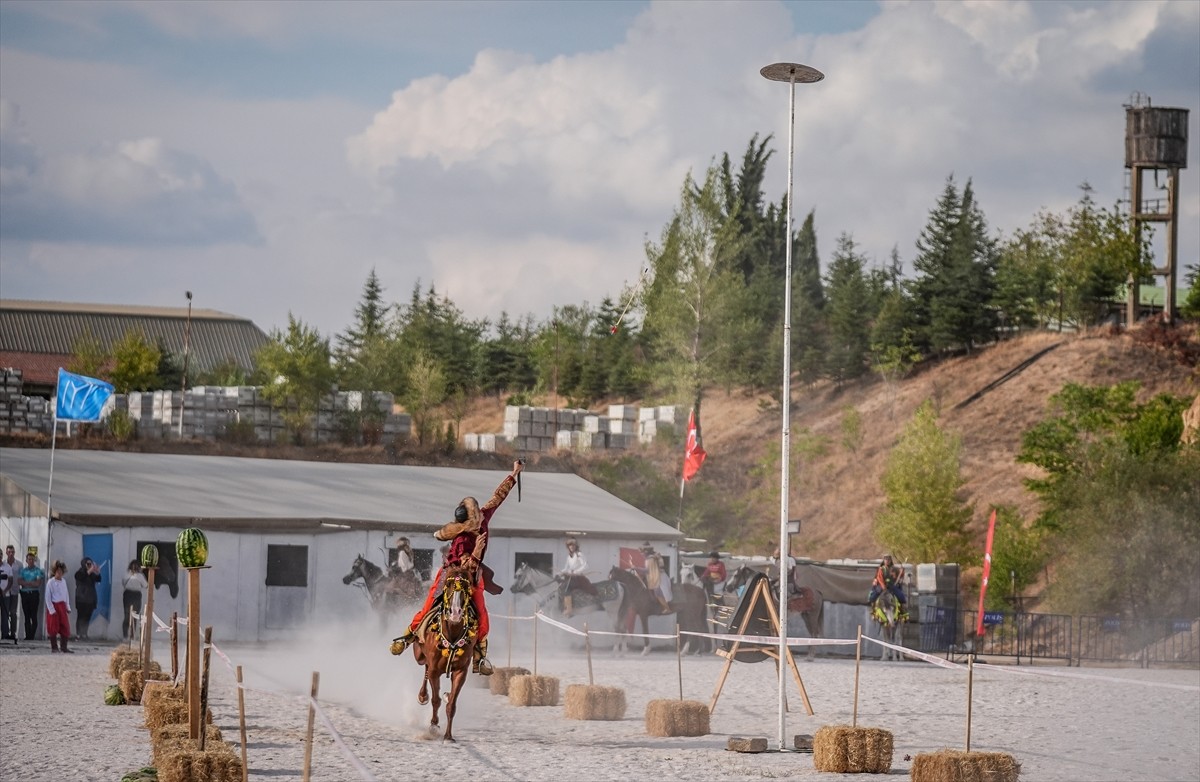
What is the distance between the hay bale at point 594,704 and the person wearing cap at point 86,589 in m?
15.0

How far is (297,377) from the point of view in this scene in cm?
6331

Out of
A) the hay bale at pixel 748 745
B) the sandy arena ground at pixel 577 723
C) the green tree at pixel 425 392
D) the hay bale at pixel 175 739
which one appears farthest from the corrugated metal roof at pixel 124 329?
the hay bale at pixel 175 739

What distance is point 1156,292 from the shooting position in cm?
10088

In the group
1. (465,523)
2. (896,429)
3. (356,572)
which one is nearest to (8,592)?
(356,572)

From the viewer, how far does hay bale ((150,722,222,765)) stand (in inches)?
460

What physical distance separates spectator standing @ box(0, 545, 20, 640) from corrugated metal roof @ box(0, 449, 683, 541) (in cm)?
131

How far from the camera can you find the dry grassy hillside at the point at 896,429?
66.9 metres

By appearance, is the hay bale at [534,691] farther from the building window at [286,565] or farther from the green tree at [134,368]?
the green tree at [134,368]

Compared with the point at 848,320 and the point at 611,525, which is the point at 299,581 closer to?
the point at 611,525

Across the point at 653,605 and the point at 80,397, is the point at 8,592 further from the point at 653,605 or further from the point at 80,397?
the point at 653,605

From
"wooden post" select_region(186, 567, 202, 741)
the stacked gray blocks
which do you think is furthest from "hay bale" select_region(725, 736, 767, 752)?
the stacked gray blocks

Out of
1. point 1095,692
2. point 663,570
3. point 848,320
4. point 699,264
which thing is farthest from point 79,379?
point 848,320

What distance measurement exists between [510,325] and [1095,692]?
87892mm

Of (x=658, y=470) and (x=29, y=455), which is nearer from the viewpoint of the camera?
(x=29, y=455)
